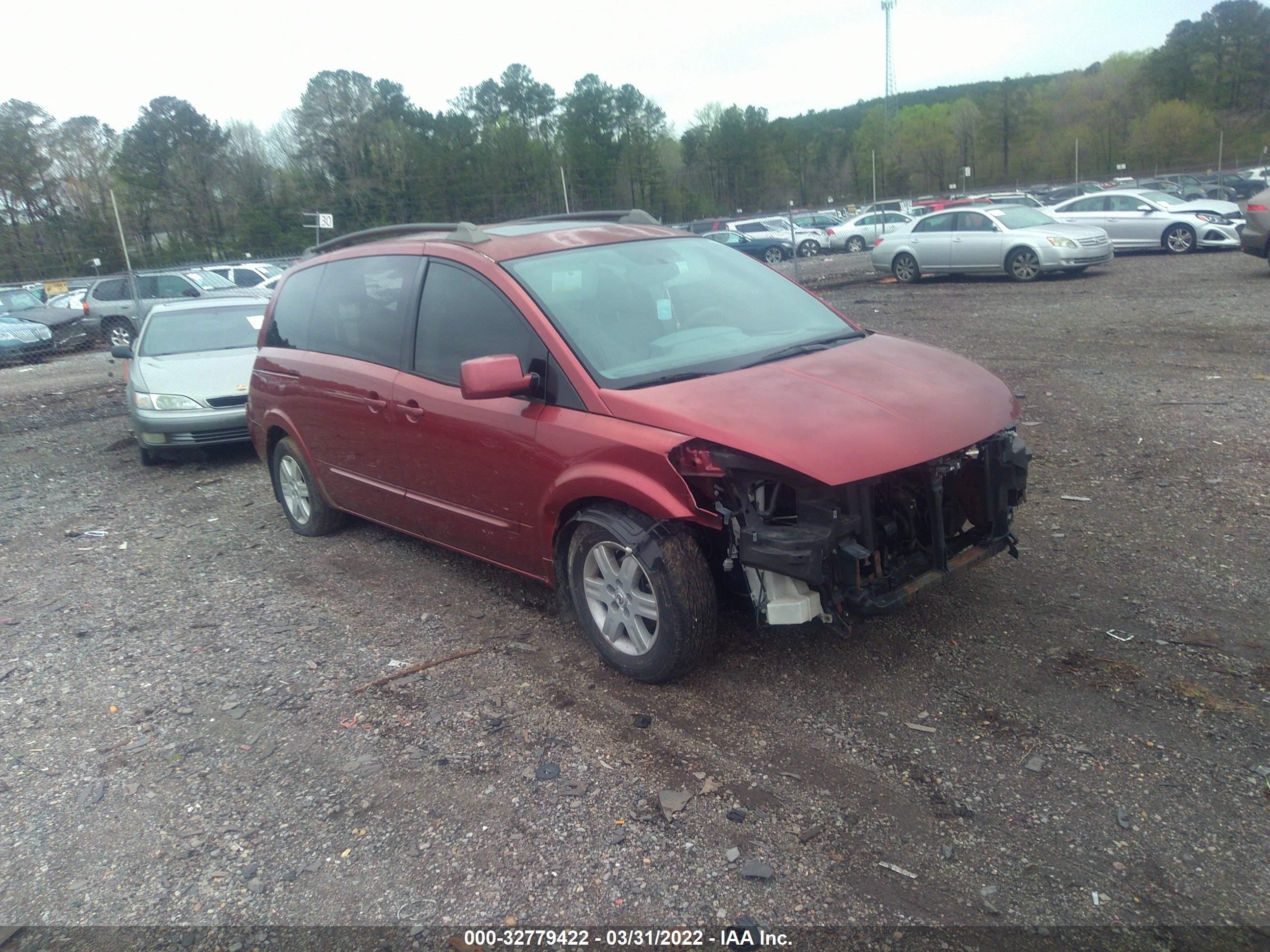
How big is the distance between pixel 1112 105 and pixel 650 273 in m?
70.7

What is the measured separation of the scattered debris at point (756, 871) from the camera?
279 centimetres

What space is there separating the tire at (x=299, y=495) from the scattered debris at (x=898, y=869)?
169 inches

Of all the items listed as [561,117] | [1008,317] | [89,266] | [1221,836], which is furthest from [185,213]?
[1221,836]

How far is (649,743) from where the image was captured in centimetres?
355

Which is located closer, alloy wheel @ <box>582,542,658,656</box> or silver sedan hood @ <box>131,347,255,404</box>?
alloy wheel @ <box>582,542,658,656</box>

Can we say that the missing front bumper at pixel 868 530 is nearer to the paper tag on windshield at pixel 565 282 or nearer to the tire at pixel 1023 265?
the paper tag on windshield at pixel 565 282

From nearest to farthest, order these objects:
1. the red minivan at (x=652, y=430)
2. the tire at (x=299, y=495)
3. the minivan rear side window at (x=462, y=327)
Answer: the red minivan at (x=652, y=430)
the minivan rear side window at (x=462, y=327)
the tire at (x=299, y=495)

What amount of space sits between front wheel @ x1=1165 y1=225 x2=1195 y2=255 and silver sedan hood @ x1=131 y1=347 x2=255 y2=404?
1860cm

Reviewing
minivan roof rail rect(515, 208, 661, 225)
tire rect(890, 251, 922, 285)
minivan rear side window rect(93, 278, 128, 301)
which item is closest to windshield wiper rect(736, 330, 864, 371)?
minivan roof rail rect(515, 208, 661, 225)

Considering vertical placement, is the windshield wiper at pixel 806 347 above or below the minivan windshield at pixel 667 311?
below

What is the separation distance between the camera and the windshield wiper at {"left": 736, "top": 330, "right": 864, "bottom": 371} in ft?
13.8

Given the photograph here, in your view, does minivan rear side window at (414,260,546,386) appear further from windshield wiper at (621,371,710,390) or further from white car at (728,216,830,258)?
white car at (728,216,830,258)

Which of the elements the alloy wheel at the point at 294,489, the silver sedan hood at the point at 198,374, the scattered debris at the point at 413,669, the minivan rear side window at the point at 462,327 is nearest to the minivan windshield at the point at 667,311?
the minivan rear side window at the point at 462,327

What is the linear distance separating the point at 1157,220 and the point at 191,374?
19.1 m
